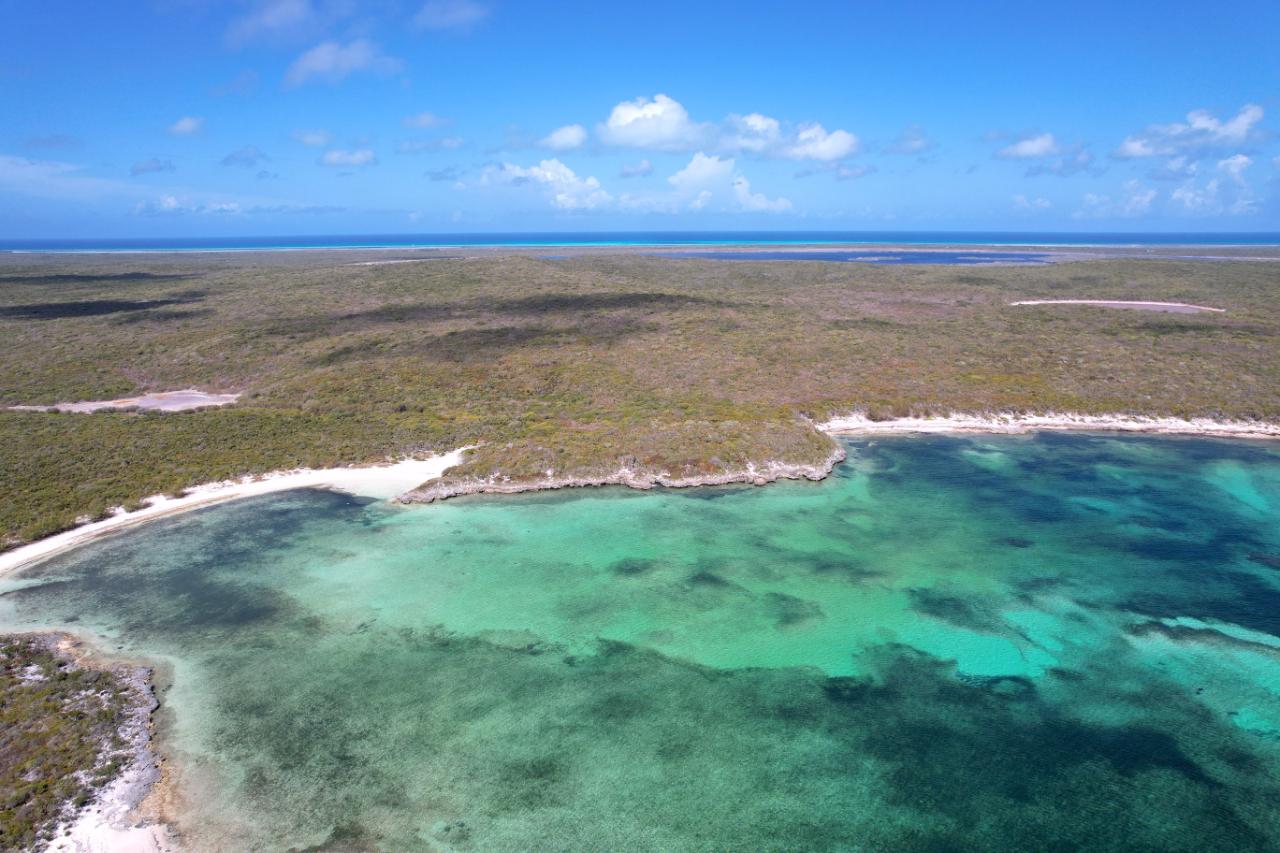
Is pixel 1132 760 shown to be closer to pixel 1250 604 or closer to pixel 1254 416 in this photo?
pixel 1250 604

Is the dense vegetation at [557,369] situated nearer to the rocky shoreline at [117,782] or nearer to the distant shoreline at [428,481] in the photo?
the distant shoreline at [428,481]

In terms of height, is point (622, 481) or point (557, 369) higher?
point (557, 369)

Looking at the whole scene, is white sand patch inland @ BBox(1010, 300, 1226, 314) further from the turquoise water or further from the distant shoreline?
the turquoise water

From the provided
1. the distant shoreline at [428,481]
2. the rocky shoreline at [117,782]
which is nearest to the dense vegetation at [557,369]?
the distant shoreline at [428,481]

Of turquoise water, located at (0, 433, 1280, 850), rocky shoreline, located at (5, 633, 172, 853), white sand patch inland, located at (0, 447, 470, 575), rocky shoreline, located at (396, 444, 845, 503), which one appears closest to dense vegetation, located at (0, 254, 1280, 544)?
rocky shoreline, located at (396, 444, 845, 503)

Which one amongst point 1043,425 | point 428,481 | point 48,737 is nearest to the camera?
point 48,737

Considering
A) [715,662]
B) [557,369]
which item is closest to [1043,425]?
[715,662]

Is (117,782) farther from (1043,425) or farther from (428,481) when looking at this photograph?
(1043,425)
